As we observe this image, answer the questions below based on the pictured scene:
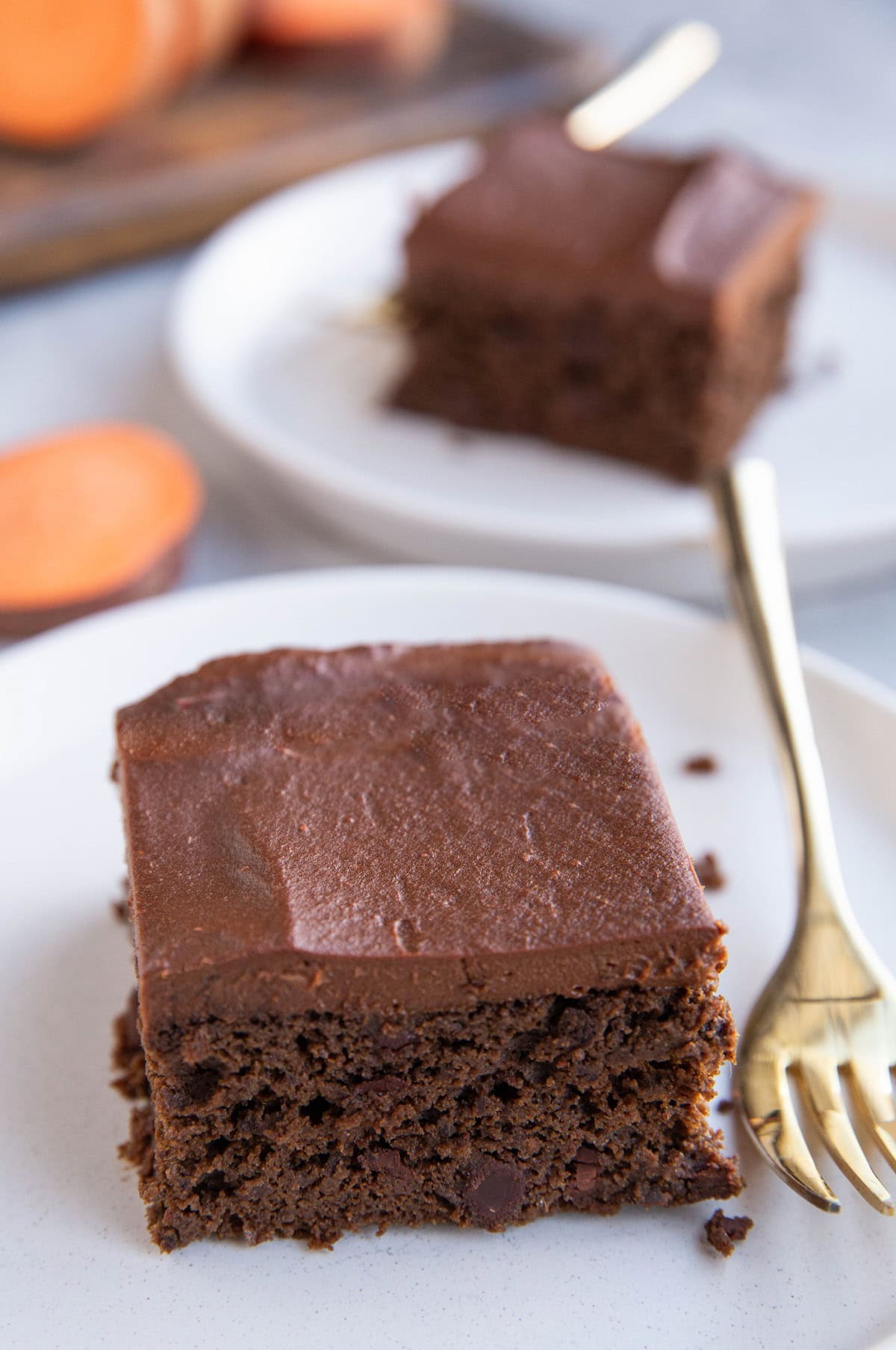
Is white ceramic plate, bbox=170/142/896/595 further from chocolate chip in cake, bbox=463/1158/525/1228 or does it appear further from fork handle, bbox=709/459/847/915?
chocolate chip in cake, bbox=463/1158/525/1228

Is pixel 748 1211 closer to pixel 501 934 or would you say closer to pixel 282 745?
pixel 501 934

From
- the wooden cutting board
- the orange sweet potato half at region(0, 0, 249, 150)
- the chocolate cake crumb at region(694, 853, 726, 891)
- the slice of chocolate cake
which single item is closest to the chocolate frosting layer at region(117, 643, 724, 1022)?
the chocolate cake crumb at region(694, 853, 726, 891)

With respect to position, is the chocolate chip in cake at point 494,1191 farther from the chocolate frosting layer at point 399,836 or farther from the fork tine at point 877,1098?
the fork tine at point 877,1098

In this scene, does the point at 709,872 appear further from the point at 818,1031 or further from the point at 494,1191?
the point at 494,1191

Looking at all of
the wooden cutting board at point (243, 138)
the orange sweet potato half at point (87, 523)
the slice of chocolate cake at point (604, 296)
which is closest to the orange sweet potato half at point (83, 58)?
the wooden cutting board at point (243, 138)

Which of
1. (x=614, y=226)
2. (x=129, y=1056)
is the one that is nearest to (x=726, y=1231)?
(x=129, y=1056)
